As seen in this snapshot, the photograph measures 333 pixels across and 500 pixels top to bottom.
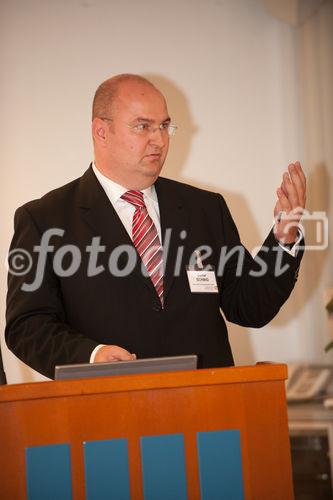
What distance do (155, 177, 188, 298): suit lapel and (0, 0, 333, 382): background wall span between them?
1.73 metres

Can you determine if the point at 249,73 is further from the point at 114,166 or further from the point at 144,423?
the point at 144,423

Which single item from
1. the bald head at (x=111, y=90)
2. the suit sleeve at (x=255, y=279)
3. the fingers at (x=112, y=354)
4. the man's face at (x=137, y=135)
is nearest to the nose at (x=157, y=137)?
the man's face at (x=137, y=135)

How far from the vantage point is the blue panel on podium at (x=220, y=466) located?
1.63 m

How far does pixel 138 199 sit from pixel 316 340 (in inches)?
86.3

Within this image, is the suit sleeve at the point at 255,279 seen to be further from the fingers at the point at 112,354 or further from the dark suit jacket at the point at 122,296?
the fingers at the point at 112,354

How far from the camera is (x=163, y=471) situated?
1.62 m

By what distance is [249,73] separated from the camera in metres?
4.72

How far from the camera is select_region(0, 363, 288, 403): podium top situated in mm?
1645

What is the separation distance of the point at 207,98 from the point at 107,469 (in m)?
3.40

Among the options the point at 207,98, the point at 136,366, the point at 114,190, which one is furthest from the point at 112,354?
the point at 207,98

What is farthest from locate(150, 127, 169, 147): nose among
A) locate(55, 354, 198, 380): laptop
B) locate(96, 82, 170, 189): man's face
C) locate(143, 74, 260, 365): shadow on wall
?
locate(143, 74, 260, 365): shadow on wall

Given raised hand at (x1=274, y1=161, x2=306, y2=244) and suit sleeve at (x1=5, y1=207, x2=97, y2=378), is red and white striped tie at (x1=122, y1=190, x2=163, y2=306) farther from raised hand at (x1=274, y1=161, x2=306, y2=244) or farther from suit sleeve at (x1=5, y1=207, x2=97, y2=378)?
raised hand at (x1=274, y1=161, x2=306, y2=244)

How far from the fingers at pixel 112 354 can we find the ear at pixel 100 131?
1031mm

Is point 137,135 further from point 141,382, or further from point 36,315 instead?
point 141,382
